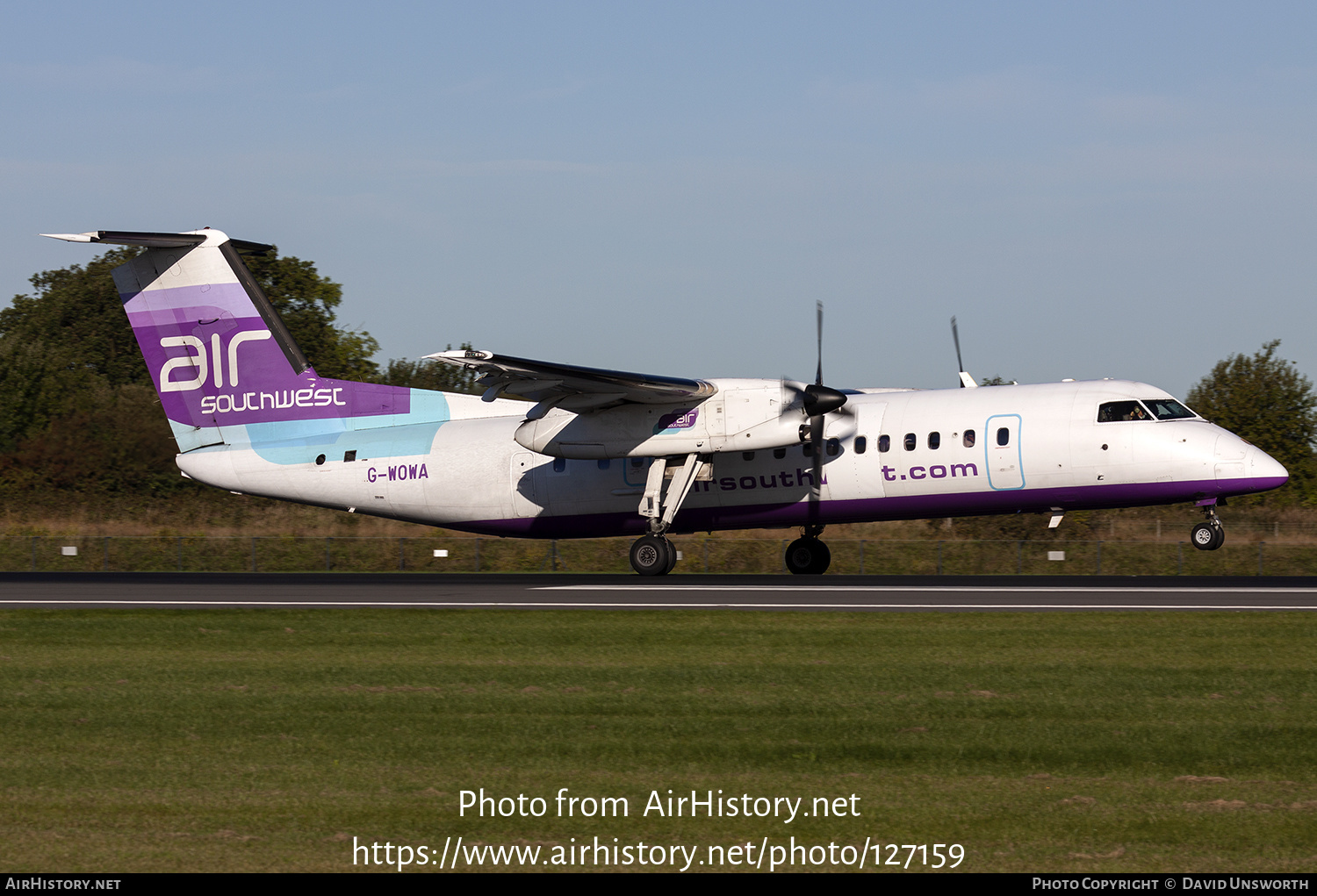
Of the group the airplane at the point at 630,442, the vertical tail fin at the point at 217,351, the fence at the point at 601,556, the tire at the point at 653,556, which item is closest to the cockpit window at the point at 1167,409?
the airplane at the point at 630,442

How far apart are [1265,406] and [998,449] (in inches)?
1279

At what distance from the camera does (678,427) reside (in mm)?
25766

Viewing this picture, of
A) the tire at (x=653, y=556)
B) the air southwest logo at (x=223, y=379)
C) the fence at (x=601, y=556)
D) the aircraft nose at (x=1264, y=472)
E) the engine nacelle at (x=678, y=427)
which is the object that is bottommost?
the fence at (x=601, y=556)

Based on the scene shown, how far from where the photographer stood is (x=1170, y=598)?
20.3 meters

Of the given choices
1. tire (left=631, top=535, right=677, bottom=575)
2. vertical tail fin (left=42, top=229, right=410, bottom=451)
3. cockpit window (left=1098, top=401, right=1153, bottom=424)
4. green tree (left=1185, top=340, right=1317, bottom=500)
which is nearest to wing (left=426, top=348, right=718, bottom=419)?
tire (left=631, top=535, right=677, bottom=575)

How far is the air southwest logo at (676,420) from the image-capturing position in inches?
1011

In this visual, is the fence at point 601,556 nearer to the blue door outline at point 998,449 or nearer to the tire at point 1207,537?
the blue door outline at point 998,449

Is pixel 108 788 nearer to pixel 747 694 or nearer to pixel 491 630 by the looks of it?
pixel 747 694

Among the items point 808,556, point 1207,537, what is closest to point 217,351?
point 808,556

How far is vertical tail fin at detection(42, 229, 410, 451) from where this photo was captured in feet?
94.2

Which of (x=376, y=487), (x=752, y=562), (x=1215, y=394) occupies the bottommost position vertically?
(x=752, y=562)

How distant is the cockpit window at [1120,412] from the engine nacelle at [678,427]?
5808 millimetres
